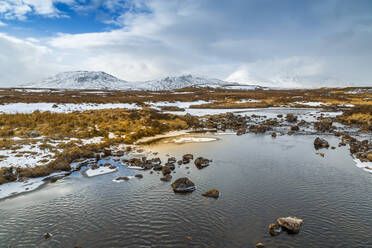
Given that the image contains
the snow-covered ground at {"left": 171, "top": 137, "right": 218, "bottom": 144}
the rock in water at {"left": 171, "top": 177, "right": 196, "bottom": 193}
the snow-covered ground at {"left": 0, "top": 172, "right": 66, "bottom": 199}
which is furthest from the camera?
the snow-covered ground at {"left": 171, "top": 137, "right": 218, "bottom": 144}

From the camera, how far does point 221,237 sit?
1129cm

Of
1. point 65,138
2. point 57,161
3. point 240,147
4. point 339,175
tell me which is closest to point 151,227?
point 57,161

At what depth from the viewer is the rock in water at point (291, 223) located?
1159 centimetres

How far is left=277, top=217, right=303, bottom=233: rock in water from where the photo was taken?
1159 cm

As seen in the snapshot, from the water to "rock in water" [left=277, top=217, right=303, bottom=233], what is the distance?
0.33 m

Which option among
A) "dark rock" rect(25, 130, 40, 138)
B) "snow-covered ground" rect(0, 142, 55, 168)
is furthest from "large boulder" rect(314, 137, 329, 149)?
"dark rock" rect(25, 130, 40, 138)

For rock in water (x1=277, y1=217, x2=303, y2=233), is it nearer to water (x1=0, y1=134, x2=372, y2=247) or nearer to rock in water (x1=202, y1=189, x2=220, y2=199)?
water (x1=0, y1=134, x2=372, y2=247)

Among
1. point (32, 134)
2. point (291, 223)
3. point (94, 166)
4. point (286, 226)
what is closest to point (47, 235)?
point (94, 166)

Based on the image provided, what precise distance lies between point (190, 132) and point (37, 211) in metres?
26.8

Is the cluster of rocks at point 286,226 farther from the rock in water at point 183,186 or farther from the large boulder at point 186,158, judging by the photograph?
the large boulder at point 186,158

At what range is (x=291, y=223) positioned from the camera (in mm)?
11727

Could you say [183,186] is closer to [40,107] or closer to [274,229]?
[274,229]

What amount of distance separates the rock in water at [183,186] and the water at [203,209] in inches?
21.1

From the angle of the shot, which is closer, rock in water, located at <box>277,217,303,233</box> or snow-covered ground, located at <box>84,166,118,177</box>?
rock in water, located at <box>277,217,303,233</box>
